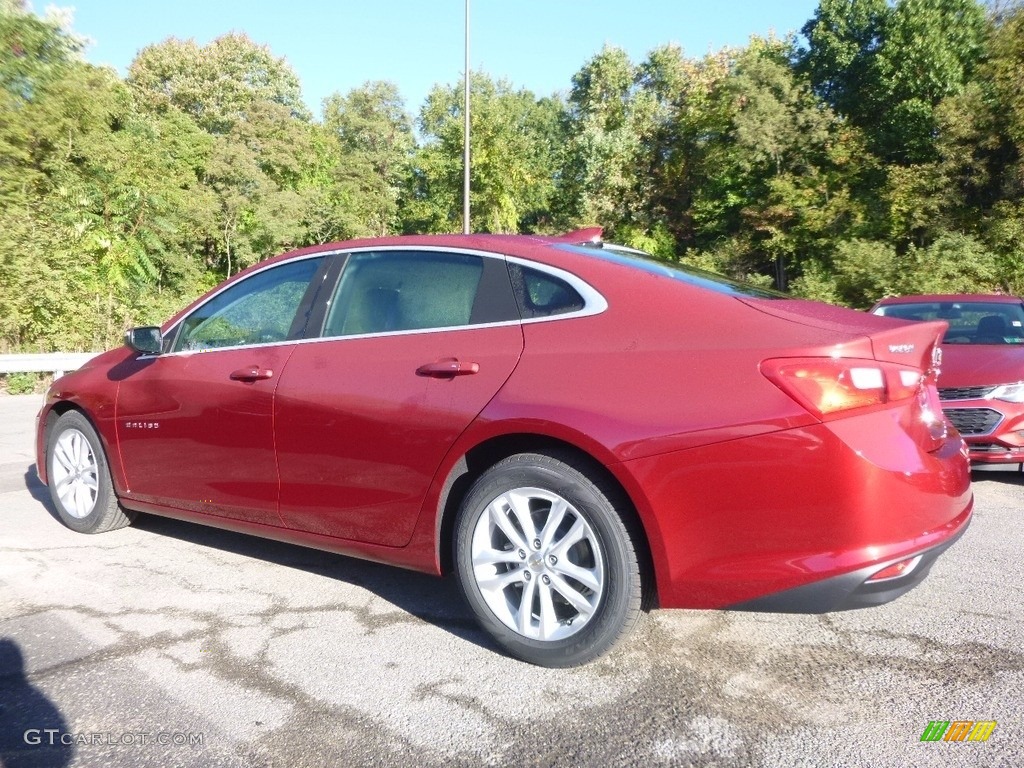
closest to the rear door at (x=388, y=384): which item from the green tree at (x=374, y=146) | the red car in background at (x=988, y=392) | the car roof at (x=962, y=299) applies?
the red car in background at (x=988, y=392)

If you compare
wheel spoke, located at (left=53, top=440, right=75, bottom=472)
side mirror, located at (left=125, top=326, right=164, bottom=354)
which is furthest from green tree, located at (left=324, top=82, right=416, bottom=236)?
side mirror, located at (left=125, top=326, right=164, bottom=354)

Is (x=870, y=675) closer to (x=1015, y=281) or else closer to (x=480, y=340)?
(x=480, y=340)

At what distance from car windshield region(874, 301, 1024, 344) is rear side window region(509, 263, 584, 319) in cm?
467

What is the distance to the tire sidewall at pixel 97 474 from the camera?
4938 millimetres

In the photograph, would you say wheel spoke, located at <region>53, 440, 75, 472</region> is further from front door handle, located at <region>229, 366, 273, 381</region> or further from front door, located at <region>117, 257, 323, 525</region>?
front door handle, located at <region>229, 366, 273, 381</region>

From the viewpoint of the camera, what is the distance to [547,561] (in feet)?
10.3

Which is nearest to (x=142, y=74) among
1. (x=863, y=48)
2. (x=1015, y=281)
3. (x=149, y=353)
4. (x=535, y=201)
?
(x=535, y=201)

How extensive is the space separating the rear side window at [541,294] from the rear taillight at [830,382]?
80 cm

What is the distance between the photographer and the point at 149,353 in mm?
4605

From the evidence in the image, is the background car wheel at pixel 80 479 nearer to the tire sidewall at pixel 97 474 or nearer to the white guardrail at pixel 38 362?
the tire sidewall at pixel 97 474

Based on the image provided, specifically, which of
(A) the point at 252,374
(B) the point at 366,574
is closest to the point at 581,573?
(B) the point at 366,574

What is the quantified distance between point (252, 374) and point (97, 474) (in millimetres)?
1615

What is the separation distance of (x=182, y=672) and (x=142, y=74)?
49.4 metres

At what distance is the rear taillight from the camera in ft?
9.04
